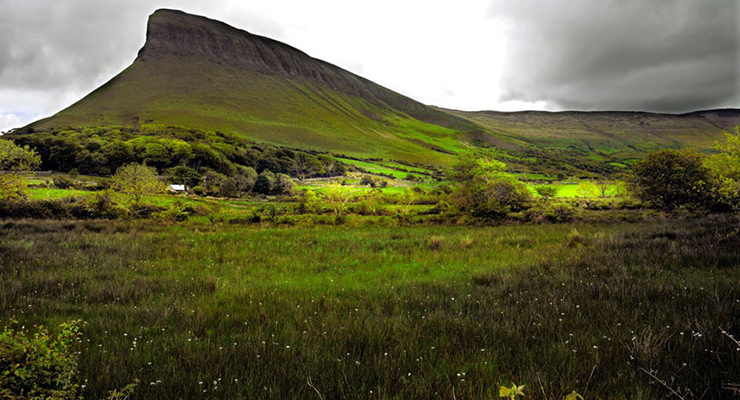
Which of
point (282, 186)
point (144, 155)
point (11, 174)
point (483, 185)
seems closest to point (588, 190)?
point (483, 185)

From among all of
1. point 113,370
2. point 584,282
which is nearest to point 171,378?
point 113,370

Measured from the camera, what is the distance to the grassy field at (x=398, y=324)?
2.95 m

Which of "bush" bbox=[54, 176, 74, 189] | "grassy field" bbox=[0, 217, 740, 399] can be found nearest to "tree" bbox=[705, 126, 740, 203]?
"grassy field" bbox=[0, 217, 740, 399]

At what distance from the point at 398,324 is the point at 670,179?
44.1 m

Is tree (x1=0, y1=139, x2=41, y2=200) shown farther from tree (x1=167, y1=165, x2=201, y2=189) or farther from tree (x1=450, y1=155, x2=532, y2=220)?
tree (x1=450, y1=155, x2=532, y2=220)

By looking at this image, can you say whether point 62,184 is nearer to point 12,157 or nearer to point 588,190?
point 12,157

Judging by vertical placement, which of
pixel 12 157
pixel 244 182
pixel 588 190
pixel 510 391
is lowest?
pixel 588 190

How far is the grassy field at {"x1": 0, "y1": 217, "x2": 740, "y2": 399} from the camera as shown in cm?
Answer: 295

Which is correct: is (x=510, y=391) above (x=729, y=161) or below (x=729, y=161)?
below

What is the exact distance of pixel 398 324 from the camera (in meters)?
4.37

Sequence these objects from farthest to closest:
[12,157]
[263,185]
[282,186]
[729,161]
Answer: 1. [282,186]
2. [263,185]
3. [12,157]
4. [729,161]

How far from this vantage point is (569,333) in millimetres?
4027

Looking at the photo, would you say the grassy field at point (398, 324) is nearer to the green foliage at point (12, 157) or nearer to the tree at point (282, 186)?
the green foliage at point (12, 157)

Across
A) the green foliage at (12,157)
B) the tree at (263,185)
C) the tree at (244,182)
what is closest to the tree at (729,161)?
the green foliage at (12,157)
